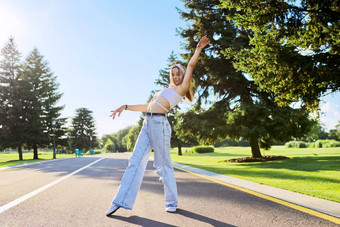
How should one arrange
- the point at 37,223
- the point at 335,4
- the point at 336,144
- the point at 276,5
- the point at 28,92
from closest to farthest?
the point at 37,223, the point at 335,4, the point at 276,5, the point at 28,92, the point at 336,144

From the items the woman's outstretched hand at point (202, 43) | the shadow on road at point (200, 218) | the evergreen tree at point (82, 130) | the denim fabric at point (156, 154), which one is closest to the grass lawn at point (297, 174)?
the shadow on road at point (200, 218)

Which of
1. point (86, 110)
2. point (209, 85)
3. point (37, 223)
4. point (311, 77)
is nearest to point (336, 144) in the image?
point (209, 85)

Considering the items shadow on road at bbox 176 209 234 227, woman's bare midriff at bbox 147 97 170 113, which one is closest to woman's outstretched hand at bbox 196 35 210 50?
woman's bare midriff at bbox 147 97 170 113

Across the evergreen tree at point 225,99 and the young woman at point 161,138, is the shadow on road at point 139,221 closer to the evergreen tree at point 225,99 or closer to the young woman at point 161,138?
the young woman at point 161,138

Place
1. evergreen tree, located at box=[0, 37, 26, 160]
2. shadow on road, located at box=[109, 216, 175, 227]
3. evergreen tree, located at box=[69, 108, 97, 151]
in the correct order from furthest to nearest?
evergreen tree, located at box=[69, 108, 97, 151], evergreen tree, located at box=[0, 37, 26, 160], shadow on road, located at box=[109, 216, 175, 227]

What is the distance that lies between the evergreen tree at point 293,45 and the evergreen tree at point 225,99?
492cm

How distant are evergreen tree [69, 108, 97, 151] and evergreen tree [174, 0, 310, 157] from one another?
64.4 m

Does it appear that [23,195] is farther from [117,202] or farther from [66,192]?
[117,202]

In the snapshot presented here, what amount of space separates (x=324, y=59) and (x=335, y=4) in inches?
58.8

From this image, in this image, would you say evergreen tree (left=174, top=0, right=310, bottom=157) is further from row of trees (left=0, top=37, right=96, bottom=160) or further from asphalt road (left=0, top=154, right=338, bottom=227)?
row of trees (left=0, top=37, right=96, bottom=160)

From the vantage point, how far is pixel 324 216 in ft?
10.6

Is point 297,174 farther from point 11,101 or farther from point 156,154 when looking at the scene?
point 11,101

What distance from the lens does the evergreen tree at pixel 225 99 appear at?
13352mm

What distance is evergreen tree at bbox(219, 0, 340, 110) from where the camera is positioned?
7004 millimetres
